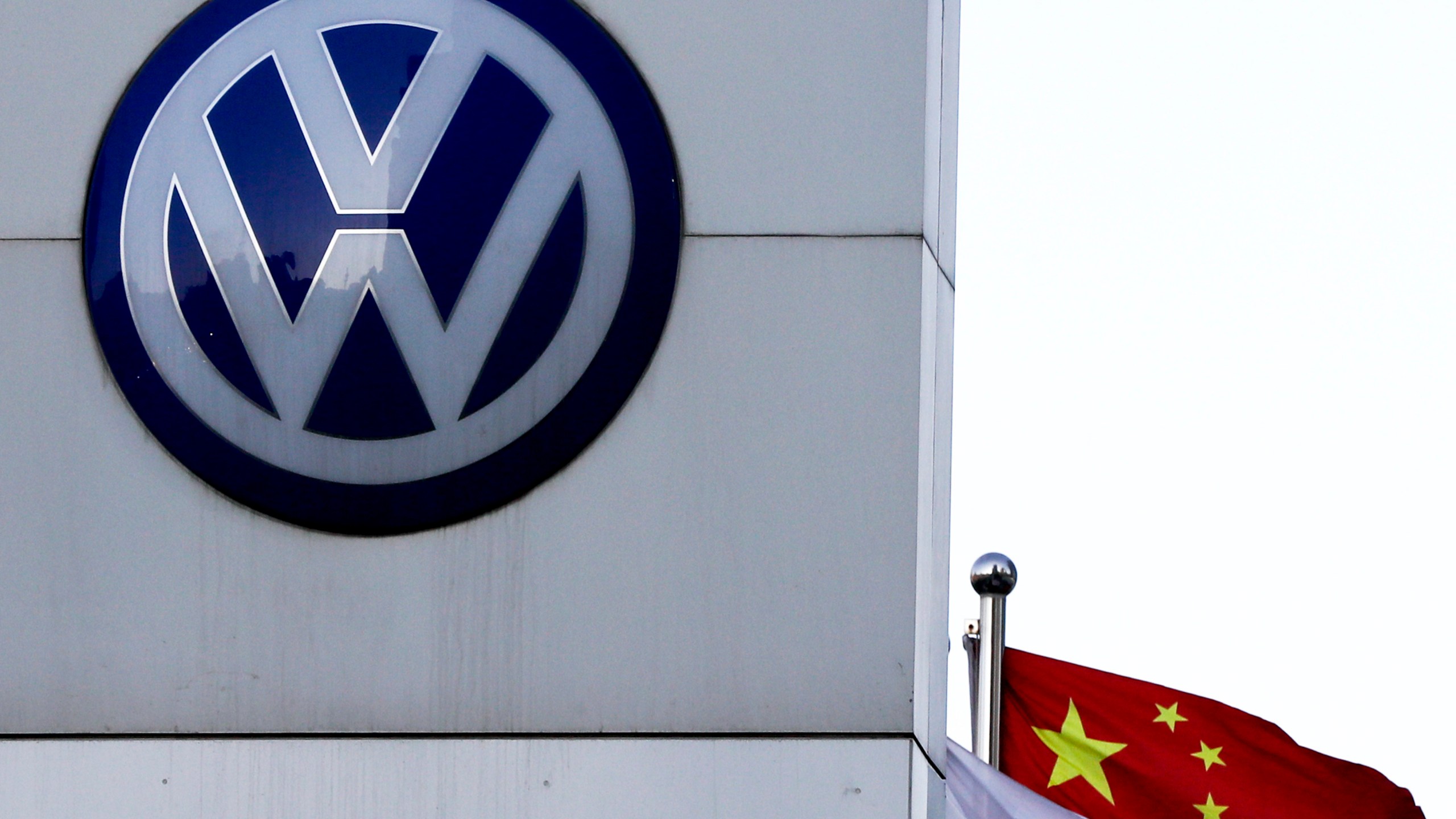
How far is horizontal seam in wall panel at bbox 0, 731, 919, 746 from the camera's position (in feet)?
16.3

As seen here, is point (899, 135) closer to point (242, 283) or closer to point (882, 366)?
point (882, 366)

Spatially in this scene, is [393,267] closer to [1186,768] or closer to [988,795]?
[988,795]

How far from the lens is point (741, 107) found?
522 centimetres

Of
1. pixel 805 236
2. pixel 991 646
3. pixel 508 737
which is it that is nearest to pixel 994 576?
pixel 991 646

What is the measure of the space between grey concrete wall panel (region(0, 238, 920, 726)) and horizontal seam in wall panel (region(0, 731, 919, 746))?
2cm

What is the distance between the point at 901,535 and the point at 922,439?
0.27 m

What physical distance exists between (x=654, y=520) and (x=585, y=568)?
0.70ft

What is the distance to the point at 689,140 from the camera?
17.0 ft

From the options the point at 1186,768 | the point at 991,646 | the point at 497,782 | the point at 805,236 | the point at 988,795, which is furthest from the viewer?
the point at 991,646

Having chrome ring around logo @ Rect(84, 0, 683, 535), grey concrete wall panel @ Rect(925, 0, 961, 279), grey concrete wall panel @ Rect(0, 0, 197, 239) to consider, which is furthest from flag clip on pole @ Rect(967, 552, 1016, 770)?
grey concrete wall panel @ Rect(0, 0, 197, 239)

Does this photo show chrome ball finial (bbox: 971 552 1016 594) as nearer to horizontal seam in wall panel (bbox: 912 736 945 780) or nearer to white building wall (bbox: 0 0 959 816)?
horizontal seam in wall panel (bbox: 912 736 945 780)

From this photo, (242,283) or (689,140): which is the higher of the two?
(689,140)

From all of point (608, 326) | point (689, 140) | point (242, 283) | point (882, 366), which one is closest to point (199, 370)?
point (242, 283)

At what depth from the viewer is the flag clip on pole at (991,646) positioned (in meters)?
9.59
